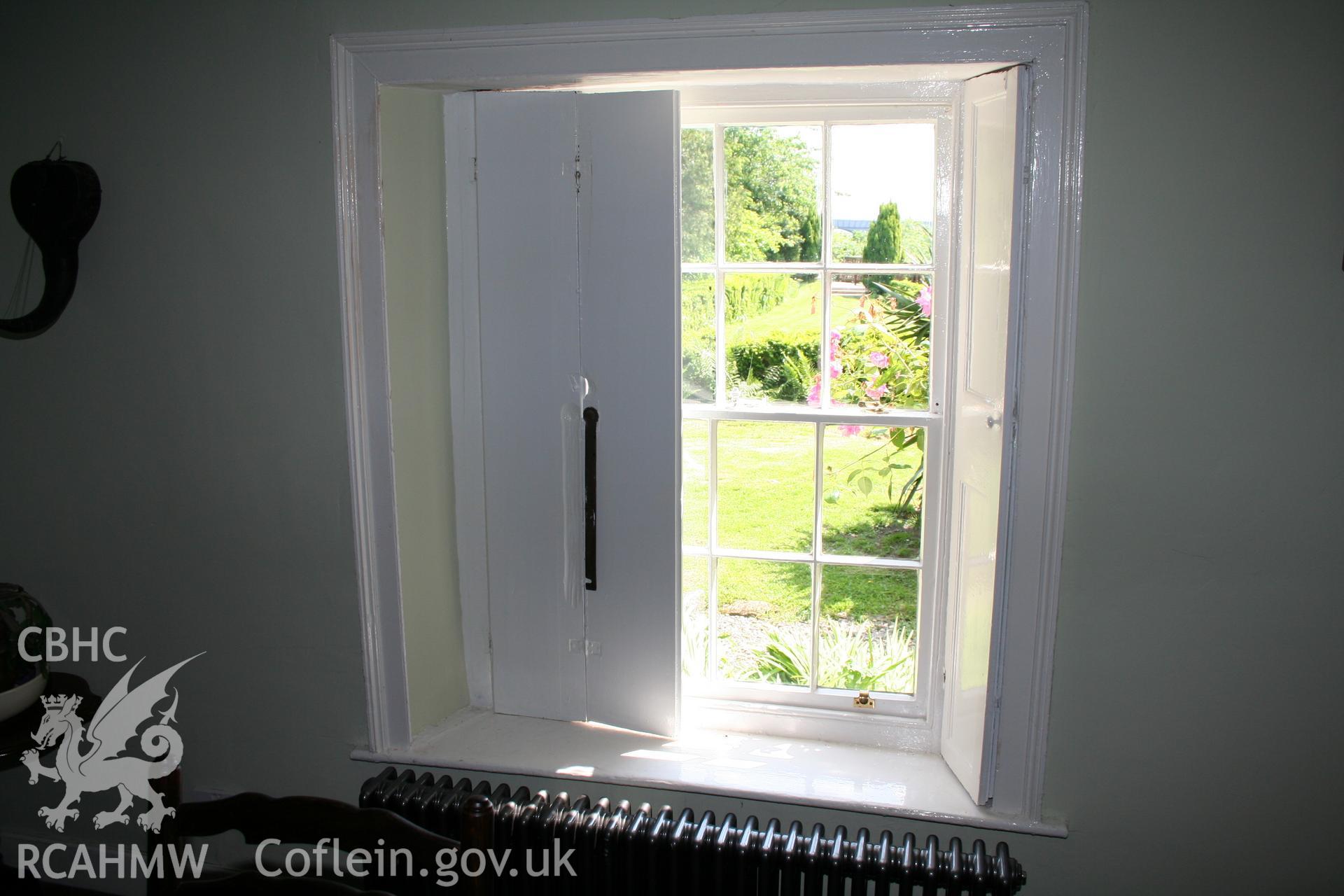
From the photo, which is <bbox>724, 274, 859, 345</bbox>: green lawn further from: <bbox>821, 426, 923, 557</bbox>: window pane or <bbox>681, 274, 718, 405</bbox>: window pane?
<bbox>821, 426, 923, 557</bbox>: window pane

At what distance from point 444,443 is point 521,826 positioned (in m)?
0.96

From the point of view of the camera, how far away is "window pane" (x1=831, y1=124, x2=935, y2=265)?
212 cm

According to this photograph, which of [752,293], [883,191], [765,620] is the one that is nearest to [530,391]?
[752,293]

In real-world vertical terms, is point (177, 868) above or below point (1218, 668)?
below

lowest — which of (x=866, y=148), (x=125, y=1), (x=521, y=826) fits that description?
(x=521, y=826)

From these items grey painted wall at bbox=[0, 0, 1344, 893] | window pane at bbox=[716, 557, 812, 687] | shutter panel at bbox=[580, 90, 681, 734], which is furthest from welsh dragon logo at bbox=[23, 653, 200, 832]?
window pane at bbox=[716, 557, 812, 687]

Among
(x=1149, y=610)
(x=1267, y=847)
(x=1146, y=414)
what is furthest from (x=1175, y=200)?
(x=1267, y=847)

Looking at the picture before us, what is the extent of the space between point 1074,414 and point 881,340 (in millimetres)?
521

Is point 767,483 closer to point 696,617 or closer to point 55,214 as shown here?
point 696,617

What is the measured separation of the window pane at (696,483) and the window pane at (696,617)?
0.06m

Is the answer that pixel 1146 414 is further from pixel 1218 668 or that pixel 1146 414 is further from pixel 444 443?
pixel 444 443

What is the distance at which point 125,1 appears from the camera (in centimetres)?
214

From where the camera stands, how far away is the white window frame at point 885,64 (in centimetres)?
174

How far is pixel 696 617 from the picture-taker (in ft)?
7.86
